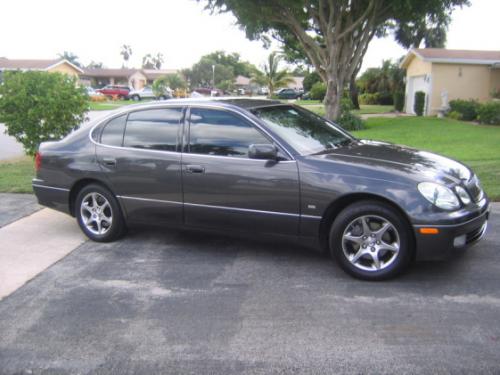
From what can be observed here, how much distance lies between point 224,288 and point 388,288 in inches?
55.0

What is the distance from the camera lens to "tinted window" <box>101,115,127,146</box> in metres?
5.91

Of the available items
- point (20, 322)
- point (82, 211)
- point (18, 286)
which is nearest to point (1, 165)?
point (82, 211)

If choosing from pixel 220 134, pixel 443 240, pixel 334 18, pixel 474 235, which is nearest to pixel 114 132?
pixel 220 134

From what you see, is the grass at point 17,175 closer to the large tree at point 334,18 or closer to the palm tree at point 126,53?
the large tree at point 334,18

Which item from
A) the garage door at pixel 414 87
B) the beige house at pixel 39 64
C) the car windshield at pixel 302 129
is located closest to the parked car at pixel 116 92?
the beige house at pixel 39 64

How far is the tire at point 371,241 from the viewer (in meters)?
4.54

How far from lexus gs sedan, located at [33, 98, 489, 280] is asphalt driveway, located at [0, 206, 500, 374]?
14.6 inches

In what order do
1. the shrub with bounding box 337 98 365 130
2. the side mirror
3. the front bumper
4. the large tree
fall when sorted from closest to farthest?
1. the front bumper
2. the side mirror
3. the large tree
4. the shrub with bounding box 337 98 365 130

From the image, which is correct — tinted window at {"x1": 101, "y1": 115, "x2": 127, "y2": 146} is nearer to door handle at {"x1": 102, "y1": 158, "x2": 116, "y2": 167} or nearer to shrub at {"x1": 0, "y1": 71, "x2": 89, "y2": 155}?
door handle at {"x1": 102, "y1": 158, "x2": 116, "y2": 167}

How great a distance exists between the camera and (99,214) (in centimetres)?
606

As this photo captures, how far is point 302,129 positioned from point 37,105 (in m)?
6.66

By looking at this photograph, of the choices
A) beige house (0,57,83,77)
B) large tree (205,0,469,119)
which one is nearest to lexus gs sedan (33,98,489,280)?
large tree (205,0,469,119)

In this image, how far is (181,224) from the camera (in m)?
5.55

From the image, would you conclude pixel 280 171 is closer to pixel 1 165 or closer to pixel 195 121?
pixel 195 121
